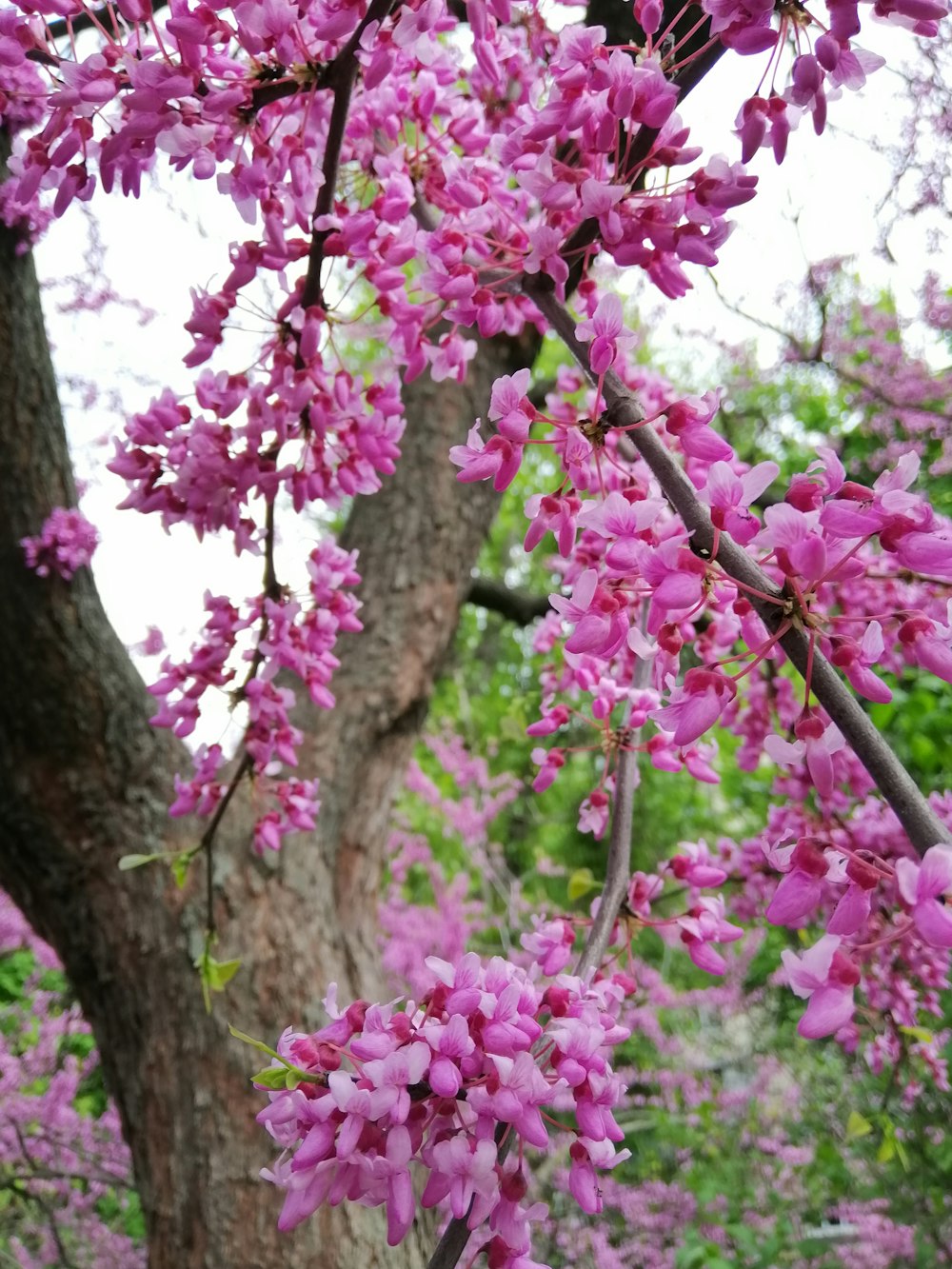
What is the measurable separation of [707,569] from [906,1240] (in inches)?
152

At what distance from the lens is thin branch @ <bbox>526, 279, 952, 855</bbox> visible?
1.95 feet

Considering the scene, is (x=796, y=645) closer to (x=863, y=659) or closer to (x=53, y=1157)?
(x=863, y=659)

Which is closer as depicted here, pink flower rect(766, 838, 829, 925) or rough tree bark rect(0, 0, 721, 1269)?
pink flower rect(766, 838, 829, 925)

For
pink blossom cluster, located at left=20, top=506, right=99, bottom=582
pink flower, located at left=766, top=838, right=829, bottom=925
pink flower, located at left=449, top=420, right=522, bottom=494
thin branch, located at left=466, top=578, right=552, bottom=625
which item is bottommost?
pink flower, located at left=766, top=838, right=829, bottom=925

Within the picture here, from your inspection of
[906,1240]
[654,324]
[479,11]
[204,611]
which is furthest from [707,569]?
[654,324]

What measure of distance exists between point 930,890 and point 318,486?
0.92m

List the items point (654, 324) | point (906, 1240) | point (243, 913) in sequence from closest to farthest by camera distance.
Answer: point (243, 913)
point (906, 1240)
point (654, 324)

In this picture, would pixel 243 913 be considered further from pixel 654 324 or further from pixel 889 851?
pixel 654 324

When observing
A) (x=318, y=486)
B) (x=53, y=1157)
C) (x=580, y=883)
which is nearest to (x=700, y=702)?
(x=318, y=486)

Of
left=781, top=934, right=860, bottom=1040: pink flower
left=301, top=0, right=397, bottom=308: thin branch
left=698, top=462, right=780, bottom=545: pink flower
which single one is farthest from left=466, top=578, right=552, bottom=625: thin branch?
left=781, top=934, right=860, bottom=1040: pink flower

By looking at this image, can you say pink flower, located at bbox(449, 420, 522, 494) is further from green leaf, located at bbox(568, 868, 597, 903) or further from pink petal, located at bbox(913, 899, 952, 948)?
green leaf, located at bbox(568, 868, 597, 903)

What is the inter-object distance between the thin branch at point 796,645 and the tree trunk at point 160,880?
5.04ft

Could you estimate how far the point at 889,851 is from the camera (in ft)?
6.76

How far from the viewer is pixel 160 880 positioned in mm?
2084
